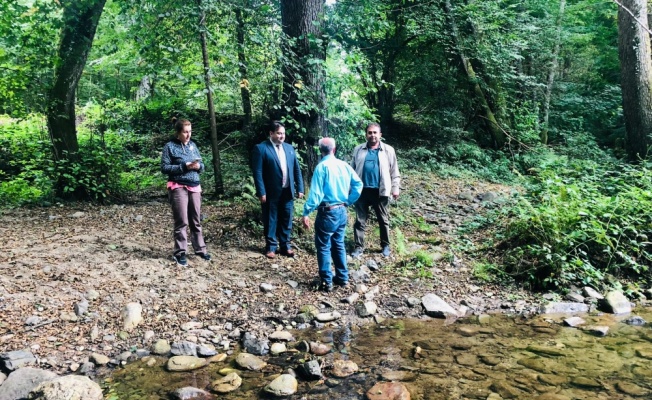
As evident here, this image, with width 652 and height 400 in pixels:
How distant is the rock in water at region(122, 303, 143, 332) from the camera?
4.51 meters

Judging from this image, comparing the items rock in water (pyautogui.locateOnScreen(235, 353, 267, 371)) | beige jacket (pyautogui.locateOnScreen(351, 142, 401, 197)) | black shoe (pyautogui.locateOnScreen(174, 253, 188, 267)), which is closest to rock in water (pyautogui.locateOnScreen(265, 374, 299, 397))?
rock in water (pyautogui.locateOnScreen(235, 353, 267, 371))

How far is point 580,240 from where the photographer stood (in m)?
6.30

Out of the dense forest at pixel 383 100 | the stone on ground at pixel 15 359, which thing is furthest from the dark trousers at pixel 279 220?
the stone on ground at pixel 15 359

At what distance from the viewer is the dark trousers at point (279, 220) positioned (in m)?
6.51

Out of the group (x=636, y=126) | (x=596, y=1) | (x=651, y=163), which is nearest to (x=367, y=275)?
(x=651, y=163)

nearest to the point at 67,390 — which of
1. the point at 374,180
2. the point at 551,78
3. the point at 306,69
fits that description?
the point at 374,180

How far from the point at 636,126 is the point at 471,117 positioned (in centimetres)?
488

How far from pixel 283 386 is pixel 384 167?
4.10 meters

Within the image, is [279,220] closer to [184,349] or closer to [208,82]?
[208,82]

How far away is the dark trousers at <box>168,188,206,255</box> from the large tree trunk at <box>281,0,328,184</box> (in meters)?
2.33

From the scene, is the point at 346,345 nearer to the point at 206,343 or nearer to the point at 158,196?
the point at 206,343

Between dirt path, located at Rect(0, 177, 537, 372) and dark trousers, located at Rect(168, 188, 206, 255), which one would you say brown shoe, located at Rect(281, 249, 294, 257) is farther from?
dark trousers, located at Rect(168, 188, 206, 255)

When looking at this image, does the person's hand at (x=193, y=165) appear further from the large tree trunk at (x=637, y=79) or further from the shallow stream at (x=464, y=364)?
the large tree trunk at (x=637, y=79)

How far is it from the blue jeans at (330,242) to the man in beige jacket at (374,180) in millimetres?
1013
